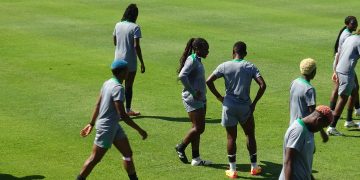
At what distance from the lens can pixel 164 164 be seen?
1377 centimetres

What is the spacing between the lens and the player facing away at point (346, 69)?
1525cm

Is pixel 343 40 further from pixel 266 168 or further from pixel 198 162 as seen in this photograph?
pixel 198 162

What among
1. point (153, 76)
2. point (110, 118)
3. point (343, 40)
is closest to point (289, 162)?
point (110, 118)

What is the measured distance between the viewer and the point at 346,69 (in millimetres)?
15312

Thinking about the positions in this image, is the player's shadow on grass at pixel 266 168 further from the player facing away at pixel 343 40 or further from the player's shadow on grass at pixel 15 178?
the player's shadow on grass at pixel 15 178

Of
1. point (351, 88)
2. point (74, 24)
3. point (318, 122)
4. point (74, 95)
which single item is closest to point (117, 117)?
point (318, 122)

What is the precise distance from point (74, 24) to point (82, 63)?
6.14 meters

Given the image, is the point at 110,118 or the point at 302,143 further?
the point at 110,118

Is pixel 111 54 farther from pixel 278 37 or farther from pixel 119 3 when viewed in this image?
pixel 119 3

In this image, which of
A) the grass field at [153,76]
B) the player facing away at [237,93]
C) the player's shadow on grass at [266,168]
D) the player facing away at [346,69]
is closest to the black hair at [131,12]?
the grass field at [153,76]

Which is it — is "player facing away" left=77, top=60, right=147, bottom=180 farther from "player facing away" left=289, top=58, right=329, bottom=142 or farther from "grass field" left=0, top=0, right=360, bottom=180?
"player facing away" left=289, top=58, right=329, bottom=142

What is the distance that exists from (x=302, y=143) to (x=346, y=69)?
20.2 ft

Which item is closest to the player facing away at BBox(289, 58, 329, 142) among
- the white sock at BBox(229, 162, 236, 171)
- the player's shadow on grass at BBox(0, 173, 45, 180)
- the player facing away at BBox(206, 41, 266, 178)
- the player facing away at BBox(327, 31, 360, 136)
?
the player facing away at BBox(206, 41, 266, 178)

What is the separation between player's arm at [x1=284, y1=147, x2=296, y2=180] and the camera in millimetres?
9469
